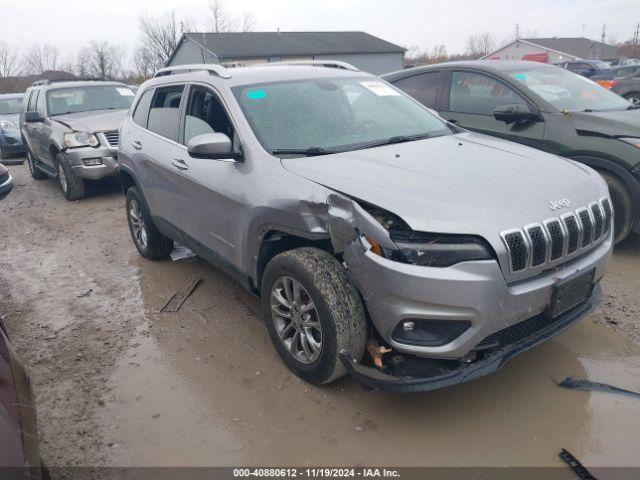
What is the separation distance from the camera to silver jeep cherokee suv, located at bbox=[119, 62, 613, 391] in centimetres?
250

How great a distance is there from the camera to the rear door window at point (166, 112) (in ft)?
14.3

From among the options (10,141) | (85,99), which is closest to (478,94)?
(85,99)

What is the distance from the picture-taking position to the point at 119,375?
351 centimetres

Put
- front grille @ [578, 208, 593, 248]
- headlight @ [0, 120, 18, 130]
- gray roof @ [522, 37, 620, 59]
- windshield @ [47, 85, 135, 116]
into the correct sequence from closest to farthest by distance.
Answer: front grille @ [578, 208, 593, 248], windshield @ [47, 85, 135, 116], headlight @ [0, 120, 18, 130], gray roof @ [522, 37, 620, 59]

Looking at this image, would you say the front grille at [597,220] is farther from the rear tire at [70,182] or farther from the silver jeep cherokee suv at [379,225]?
the rear tire at [70,182]

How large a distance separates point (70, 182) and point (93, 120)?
110 centimetres

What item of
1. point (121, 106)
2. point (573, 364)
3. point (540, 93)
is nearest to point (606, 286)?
point (573, 364)

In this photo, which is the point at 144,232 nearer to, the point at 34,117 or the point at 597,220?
the point at 597,220

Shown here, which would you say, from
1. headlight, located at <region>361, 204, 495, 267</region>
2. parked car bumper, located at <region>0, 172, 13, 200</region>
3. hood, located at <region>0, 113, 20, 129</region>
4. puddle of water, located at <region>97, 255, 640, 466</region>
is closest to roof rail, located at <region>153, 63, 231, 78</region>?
parked car bumper, located at <region>0, 172, 13, 200</region>

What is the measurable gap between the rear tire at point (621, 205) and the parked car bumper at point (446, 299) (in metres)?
2.67

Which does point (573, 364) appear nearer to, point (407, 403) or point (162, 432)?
point (407, 403)

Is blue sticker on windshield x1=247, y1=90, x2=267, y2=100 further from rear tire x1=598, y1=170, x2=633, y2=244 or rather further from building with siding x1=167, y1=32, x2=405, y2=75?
building with siding x1=167, y1=32, x2=405, y2=75

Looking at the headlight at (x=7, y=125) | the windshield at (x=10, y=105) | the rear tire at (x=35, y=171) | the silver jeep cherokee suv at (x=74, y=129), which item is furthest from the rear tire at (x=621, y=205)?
the windshield at (x=10, y=105)

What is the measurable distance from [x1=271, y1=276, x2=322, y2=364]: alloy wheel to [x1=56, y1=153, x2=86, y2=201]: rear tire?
21.1 ft
